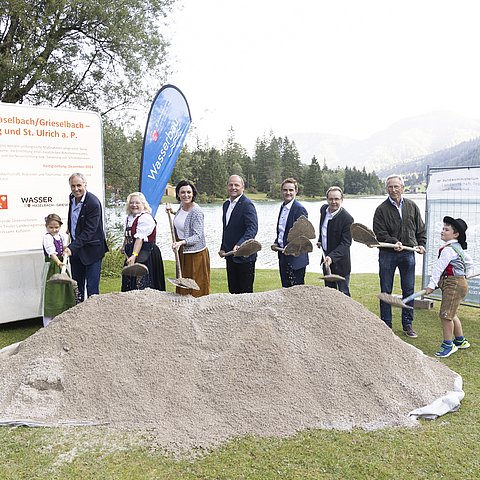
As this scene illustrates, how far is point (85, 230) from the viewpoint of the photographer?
4.68 metres

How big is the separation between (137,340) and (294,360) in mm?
1088

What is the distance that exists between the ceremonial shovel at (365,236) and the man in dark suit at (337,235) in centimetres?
6

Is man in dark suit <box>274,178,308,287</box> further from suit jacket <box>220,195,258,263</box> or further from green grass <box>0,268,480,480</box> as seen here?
green grass <box>0,268,480,480</box>

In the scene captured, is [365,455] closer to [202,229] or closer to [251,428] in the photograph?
[251,428]

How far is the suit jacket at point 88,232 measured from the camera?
4.67 meters

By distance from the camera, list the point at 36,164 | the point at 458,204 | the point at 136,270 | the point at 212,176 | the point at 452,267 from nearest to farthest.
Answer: the point at 452,267 → the point at 136,270 → the point at 36,164 → the point at 458,204 → the point at 212,176

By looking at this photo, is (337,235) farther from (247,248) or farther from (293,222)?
(247,248)

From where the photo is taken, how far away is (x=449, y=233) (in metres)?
4.22

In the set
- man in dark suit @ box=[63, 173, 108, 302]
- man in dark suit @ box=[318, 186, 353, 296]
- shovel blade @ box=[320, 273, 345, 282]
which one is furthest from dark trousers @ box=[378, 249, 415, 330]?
man in dark suit @ box=[63, 173, 108, 302]

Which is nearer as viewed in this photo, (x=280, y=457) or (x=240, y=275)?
(x=280, y=457)

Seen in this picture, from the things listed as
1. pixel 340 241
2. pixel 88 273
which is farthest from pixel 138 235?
pixel 340 241

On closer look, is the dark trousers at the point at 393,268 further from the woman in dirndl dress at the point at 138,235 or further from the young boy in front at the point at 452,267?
the woman in dirndl dress at the point at 138,235

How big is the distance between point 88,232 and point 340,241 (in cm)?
234

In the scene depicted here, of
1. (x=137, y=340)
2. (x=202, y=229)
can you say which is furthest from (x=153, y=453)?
(x=202, y=229)
